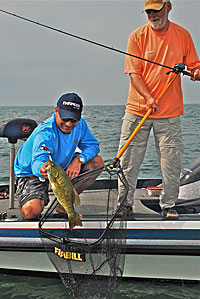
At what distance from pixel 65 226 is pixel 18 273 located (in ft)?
2.76

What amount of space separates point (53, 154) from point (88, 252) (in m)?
1.06

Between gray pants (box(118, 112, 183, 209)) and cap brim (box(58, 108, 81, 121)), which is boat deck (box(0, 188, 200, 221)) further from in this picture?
cap brim (box(58, 108, 81, 121))

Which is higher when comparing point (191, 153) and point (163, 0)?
point (163, 0)

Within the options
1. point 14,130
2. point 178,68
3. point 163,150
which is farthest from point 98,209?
point 178,68

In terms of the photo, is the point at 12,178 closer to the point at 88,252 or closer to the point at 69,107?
the point at 69,107

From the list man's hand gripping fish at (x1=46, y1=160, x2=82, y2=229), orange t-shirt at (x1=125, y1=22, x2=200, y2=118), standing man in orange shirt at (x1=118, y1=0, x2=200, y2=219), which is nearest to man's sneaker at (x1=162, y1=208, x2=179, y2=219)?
standing man in orange shirt at (x1=118, y1=0, x2=200, y2=219)

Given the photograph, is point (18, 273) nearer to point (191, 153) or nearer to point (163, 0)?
point (163, 0)

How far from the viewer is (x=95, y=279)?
12.9 feet

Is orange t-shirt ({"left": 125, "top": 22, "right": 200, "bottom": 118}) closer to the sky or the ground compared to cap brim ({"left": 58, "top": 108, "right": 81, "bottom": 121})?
closer to the sky

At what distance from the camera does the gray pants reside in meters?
4.41

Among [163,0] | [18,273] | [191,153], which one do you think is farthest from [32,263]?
[191,153]

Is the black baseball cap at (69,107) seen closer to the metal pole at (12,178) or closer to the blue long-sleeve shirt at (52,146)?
the blue long-sleeve shirt at (52,146)

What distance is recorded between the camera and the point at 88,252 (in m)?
3.89

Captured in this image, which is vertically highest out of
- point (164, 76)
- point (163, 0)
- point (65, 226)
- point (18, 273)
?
point (163, 0)
